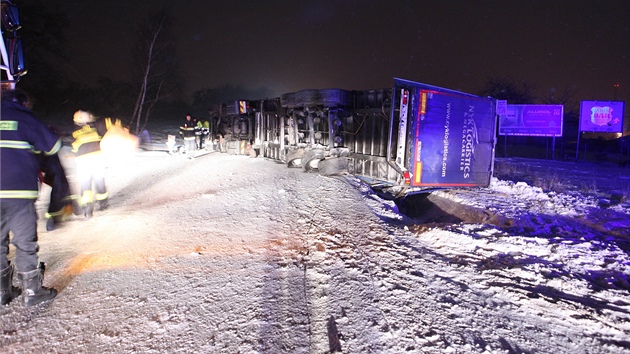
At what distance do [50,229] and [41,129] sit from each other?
262 centimetres

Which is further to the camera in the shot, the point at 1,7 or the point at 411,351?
the point at 1,7

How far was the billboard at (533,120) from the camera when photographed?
17891 millimetres

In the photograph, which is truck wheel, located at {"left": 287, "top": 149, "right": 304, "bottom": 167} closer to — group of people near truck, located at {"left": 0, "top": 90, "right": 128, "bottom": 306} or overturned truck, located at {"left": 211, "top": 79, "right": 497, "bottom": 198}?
overturned truck, located at {"left": 211, "top": 79, "right": 497, "bottom": 198}

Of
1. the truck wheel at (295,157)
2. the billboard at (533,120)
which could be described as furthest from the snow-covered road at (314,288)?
the billboard at (533,120)

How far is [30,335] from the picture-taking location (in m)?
2.37

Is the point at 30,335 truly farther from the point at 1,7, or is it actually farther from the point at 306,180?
the point at 306,180

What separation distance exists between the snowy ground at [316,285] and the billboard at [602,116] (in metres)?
15.7

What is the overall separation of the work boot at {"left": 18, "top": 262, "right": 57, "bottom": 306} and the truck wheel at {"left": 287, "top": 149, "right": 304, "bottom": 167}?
6.99 m

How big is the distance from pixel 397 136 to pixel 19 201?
5918 millimetres

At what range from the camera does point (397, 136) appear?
6.69m

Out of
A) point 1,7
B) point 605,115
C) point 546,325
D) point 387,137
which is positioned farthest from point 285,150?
point 605,115

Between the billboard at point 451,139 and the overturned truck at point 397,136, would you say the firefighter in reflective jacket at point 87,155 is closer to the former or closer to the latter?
the overturned truck at point 397,136

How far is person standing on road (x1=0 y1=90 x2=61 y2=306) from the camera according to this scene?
2.68 metres

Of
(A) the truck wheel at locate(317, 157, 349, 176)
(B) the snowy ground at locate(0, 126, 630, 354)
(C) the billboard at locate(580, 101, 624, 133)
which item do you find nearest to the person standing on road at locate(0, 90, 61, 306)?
(B) the snowy ground at locate(0, 126, 630, 354)
